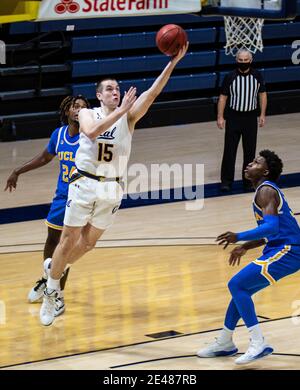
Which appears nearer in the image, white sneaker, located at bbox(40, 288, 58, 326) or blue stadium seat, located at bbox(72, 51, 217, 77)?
white sneaker, located at bbox(40, 288, 58, 326)

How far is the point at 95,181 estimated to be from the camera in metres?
7.75

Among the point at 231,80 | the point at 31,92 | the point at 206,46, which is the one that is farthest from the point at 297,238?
the point at 206,46

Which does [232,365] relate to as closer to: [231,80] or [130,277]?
[130,277]

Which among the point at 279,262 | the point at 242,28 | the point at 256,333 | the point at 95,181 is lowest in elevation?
the point at 256,333

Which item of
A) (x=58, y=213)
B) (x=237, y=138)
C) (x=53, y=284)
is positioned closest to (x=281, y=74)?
(x=237, y=138)

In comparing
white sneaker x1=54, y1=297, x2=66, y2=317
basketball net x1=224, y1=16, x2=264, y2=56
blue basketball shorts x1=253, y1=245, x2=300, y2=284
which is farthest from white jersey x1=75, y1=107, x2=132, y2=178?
basketball net x1=224, y1=16, x2=264, y2=56

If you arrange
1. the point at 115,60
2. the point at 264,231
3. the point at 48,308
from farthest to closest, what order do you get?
the point at 115,60 → the point at 48,308 → the point at 264,231

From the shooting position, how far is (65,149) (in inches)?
332

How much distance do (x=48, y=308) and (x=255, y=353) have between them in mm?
1739

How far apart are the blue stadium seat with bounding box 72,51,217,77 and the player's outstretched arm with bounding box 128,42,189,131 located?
330 inches

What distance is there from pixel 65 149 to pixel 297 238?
7.29ft

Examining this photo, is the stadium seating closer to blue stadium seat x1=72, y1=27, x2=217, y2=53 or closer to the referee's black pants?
blue stadium seat x1=72, y1=27, x2=217, y2=53

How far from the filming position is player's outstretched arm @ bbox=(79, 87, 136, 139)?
724cm

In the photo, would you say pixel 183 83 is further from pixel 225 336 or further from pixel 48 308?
pixel 225 336
